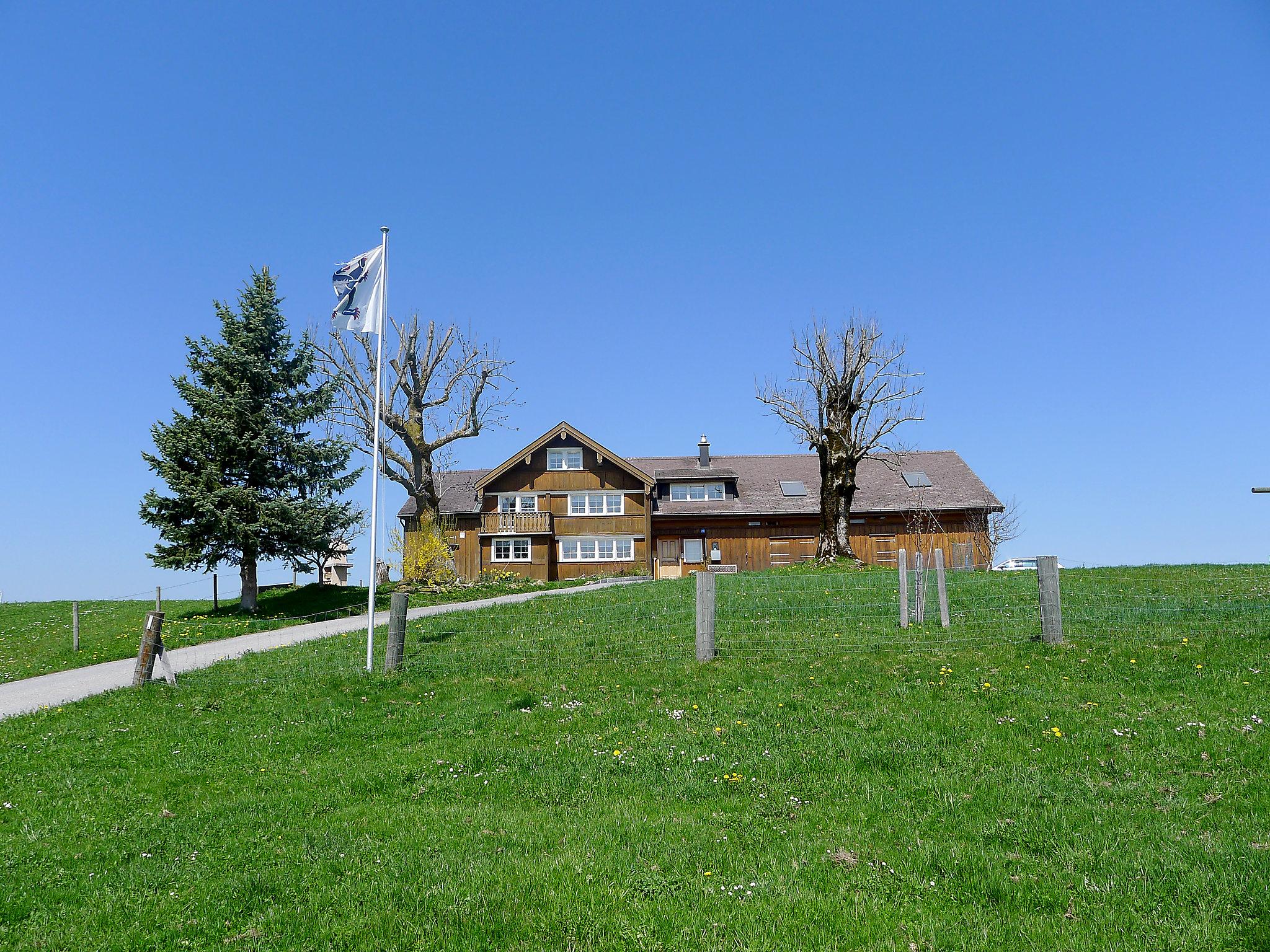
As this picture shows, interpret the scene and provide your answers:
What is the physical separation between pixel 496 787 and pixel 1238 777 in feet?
22.6

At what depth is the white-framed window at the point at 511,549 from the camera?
4528cm

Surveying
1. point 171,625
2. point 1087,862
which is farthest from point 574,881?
point 171,625

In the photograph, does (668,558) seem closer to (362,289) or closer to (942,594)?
(942,594)

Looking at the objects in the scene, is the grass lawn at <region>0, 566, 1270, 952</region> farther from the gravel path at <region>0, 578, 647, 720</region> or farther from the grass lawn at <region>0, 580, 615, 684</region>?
the grass lawn at <region>0, 580, 615, 684</region>

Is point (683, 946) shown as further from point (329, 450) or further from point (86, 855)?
point (329, 450)

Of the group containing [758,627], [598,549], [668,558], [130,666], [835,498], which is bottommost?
[130,666]

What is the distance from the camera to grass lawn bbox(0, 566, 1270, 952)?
539 centimetres

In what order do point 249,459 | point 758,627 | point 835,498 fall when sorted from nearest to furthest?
1. point 758,627
2. point 249,459
3. point 835,498

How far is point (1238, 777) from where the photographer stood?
7.41 m

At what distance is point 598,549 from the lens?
149 ft

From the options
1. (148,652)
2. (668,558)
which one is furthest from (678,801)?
(668,558)

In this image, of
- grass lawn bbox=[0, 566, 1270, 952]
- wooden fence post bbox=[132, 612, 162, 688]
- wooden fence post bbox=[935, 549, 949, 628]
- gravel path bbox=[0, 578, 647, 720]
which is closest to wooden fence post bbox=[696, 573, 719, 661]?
grass lawn bbox=[0, 566, 1270, 952]

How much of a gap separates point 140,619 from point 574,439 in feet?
75.3

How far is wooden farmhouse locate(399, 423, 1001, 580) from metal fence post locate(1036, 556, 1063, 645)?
1228 inches
